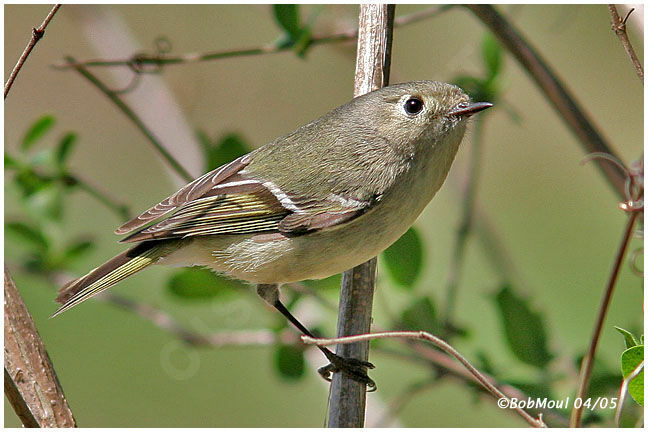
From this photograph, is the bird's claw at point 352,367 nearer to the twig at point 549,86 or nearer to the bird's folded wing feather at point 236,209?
the bird's folded wing feather at point 236,209

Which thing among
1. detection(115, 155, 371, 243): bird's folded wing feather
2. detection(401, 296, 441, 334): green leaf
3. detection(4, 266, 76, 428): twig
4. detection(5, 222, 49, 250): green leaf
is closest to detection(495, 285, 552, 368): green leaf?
detection(401, 296, 441, 334): green leaf

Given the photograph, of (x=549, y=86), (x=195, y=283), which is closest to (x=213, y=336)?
(x=195, y=283)

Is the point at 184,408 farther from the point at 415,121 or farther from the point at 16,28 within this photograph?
the point at 16,28

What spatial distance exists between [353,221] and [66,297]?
801 mm

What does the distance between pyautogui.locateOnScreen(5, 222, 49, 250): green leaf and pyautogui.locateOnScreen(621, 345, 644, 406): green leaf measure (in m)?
1.71

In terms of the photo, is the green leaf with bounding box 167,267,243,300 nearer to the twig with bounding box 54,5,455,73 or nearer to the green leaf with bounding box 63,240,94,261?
the green leaf with bounding box 63,240,94,261

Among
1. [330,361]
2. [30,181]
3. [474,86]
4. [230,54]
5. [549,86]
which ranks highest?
[474,86]

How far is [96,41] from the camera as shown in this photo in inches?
106

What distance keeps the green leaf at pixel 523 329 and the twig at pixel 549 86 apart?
41cm

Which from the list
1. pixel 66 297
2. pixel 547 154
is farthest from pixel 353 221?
pixel 547 154

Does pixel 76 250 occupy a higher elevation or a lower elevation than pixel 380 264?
lower

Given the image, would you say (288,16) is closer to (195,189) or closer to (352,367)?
(195,189)

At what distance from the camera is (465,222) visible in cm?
235

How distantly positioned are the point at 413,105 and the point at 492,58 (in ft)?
1.26
